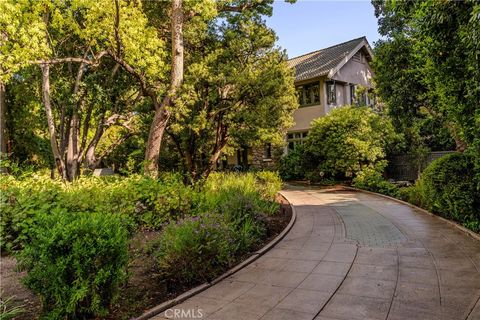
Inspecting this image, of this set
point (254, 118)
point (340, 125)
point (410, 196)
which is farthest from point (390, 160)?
point (254, 118)

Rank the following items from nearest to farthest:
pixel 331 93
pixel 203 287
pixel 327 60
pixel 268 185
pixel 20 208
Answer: pixel 203 287 < pixel 20 208 < pixel 268 185 < pixel 331 93 < pixel 327 60

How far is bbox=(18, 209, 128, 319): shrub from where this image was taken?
355 cm

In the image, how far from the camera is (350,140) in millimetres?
16422

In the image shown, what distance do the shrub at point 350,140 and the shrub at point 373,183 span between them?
1.49ft

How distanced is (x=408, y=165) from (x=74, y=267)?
18803 millimetres

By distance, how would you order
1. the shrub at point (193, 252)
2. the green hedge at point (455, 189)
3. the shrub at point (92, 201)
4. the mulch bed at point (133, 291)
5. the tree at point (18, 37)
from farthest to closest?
the tree at point (18, 37) → the green hedge at point (455, 189) → the shrub at point (92, 201) → the shrub at point (193, 252) → the mulch bed at point (133, 291)

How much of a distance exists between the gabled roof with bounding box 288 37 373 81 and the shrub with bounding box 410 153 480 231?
13.2m

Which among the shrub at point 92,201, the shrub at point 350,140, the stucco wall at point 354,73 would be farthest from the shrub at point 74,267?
the stucco wall at point 354,73

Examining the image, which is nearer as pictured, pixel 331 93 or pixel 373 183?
pixel 373 183

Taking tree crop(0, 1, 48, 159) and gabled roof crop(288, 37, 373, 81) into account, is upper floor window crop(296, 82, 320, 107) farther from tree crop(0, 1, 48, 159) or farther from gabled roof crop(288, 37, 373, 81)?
tree crop(0, 1, 48, 159)

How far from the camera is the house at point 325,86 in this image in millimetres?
21797

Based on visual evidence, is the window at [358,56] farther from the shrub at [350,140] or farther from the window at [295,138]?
the shrub at [350,140]

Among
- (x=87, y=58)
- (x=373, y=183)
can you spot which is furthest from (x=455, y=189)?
(x=87, y=58)

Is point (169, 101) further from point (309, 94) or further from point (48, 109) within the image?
point (309, 94)
